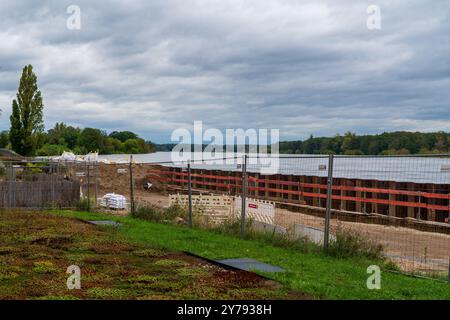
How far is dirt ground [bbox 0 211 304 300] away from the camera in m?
7.69

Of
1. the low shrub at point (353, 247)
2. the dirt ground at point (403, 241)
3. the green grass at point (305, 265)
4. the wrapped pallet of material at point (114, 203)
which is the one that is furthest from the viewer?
the wrapped pallet of material at point (114, 203)

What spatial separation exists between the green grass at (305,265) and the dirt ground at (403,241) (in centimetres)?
90

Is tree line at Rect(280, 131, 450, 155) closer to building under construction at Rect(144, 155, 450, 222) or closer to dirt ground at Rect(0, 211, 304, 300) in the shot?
building under construction at Rect(144, 155, 450, 222)

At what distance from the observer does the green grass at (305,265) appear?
7988 millimetres

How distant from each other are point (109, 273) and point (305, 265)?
3331mm

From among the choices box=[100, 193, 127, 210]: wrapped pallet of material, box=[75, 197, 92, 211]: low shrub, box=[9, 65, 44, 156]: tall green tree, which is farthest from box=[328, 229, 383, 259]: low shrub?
box=[9, 65, 44, 156]: tall green tree

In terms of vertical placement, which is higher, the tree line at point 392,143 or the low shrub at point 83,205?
the tree line at point 392,143

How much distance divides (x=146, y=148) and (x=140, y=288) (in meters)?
55.6

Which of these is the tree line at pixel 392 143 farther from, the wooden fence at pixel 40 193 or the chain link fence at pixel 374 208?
the wooden fence at pixel 40 193

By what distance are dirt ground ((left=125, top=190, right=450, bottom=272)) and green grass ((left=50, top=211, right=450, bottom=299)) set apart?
2.97 ft

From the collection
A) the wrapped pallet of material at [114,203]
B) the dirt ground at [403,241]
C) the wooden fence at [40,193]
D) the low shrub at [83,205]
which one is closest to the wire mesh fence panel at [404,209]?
the dirt ground at [403,241]

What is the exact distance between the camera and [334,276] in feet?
29.9

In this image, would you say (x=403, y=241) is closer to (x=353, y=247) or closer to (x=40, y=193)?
(x=353, y=247)

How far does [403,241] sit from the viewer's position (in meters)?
12.2
